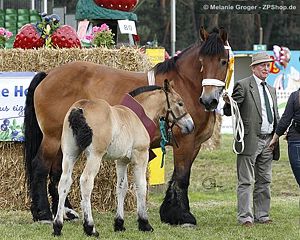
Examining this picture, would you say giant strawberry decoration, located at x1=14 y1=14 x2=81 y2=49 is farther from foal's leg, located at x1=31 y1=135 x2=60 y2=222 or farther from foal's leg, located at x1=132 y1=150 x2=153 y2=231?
foal's leg, located at x1=132 y1=150 x2=153 y2=231

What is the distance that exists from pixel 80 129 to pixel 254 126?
7.97ft

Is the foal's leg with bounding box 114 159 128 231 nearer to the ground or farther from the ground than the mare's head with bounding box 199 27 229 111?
nearer to the ground

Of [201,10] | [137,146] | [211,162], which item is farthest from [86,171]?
[201,10]

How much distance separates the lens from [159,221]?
10328 mm

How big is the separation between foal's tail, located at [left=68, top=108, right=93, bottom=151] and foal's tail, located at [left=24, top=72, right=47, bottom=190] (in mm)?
2122

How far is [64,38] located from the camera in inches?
459

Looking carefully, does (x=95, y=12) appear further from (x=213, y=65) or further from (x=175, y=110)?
(x=175, y=110)

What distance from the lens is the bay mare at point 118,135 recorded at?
848 cm

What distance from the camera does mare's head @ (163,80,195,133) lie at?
9.23 meters

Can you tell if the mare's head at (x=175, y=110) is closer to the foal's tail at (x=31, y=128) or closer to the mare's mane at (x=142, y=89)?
the mare's mane at (x=142, y=89)

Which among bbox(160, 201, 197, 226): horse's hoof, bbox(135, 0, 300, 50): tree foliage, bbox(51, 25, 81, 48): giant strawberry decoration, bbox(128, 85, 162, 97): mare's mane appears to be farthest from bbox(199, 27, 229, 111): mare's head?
bbox(135, 0, 300, 50): tree foliage

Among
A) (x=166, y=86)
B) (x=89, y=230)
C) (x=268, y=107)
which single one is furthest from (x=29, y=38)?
(x=89, y=230)

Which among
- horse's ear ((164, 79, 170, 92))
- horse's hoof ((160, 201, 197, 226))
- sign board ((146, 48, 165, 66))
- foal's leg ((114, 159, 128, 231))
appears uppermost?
sign board ((146, 48, 165, 66))

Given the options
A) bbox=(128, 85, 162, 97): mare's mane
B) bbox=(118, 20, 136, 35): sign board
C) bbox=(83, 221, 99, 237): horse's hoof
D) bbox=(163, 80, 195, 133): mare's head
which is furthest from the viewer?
bbox=(118, 20, 136, 35): sign board
